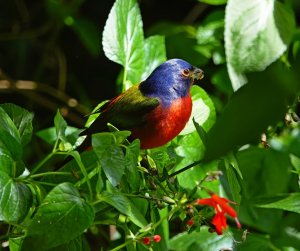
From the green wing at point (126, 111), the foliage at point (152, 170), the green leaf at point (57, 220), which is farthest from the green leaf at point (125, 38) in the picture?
the green leaf at point (57, 220)

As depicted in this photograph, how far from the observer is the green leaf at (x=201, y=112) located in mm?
1440

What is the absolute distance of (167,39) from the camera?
232 centimetres

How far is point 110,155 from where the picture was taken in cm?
101

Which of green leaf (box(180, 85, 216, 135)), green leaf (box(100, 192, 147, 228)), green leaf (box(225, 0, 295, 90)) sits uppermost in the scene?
green leaf (box(225, 0, 295, 90))

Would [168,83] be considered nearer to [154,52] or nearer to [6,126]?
[154,52]

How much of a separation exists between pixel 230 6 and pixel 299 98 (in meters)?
0.24

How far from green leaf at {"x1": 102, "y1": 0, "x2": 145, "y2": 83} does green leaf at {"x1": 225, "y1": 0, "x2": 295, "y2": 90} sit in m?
0.32

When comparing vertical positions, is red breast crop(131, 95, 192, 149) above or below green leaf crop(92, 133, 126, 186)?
below

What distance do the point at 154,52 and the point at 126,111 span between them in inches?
15.0

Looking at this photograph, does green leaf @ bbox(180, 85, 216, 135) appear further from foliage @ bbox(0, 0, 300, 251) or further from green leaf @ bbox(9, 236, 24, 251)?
green leaf @ bbox(9, 236, 24, 251)

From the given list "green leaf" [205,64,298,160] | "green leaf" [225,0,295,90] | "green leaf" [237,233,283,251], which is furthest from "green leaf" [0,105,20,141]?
"green leaf" [205,64,298,160]

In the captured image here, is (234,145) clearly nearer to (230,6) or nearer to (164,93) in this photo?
(230,6)

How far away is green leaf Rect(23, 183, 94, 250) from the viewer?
38.6 inches

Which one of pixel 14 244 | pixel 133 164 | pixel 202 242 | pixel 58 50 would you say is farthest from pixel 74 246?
pixel 58 50
